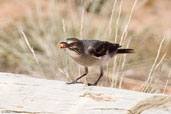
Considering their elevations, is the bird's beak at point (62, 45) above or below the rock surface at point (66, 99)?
above

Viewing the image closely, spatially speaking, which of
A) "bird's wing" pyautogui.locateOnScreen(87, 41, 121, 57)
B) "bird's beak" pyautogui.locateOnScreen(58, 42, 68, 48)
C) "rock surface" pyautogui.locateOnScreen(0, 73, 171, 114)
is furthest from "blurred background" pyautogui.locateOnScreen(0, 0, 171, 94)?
"rock surface" pyautogui.locateOnScreen(0, 73, 171, 114)

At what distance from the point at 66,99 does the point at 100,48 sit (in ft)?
2.69

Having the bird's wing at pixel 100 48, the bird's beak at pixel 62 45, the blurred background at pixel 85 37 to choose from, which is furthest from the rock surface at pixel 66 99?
the blurred background at pixel 85 37

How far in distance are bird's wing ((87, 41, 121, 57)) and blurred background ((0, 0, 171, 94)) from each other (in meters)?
0.29

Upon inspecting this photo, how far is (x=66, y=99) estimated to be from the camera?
11.4ft

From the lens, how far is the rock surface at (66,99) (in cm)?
336

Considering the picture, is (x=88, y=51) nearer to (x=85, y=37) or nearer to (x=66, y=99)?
(x=66, y=99)

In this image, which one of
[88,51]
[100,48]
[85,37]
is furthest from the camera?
[85,37]

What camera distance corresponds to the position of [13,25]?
24.3 feet

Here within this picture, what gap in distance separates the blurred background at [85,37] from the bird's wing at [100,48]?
29 cm

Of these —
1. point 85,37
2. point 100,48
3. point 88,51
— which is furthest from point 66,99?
point 85,37

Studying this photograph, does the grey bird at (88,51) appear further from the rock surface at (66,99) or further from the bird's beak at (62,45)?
the rock surface at (66,99)

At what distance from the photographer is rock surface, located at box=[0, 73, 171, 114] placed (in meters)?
3.36

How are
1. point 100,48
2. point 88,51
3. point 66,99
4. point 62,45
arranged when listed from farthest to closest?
point 100,48
point 88,51
point 62,45
point 66,99
